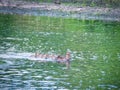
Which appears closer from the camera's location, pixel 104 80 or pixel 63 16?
pixel 104 80

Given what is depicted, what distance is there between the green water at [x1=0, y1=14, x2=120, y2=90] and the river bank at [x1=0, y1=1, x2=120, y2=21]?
13.9 metres

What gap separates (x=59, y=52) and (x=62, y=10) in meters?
61.3

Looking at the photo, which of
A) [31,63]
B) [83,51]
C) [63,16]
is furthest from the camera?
[63,16]

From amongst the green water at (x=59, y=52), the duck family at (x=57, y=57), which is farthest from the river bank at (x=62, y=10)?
the duck family at (x=57, y=57)

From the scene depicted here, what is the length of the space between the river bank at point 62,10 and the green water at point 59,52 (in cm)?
1390

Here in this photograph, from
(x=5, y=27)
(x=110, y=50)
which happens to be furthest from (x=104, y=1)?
(x=110, y=50)

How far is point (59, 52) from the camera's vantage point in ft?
171

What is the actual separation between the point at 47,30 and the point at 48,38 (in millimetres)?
11032

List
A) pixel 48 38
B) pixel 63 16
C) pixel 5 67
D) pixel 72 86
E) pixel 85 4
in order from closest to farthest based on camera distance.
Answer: pixel 72 86 < pixel 5 67 < pixel 48 38 < pixel 63 16 < pixel 85 4

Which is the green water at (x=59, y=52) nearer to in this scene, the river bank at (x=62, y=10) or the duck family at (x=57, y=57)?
the duck family at (x=57, y=57)

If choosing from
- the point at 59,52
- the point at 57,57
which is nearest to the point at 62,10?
the point at 59,52

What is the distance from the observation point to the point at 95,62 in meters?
46.7

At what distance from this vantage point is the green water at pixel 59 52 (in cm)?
3694

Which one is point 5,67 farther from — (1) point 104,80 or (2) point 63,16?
(2) point 63,16
